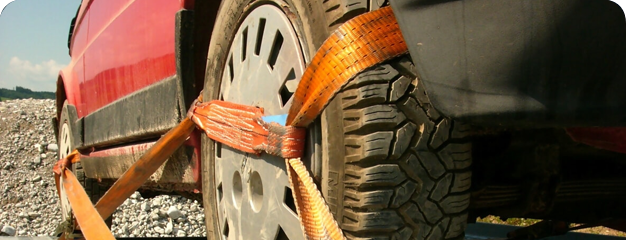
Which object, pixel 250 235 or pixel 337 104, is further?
pixel 250 235

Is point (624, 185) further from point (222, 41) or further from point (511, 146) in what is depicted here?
point (222, 41)

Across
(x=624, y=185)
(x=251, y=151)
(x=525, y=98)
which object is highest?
(x=525, y=98)

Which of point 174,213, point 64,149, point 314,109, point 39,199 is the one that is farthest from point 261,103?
point 39,199

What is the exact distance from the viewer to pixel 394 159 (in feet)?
4.16

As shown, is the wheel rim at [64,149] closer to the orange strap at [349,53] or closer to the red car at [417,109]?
the red car at [417,109]

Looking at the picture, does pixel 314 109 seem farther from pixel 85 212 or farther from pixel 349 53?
pixel 85 212

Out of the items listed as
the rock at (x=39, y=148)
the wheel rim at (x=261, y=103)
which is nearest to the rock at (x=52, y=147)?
the rock at (x=39, y=148)

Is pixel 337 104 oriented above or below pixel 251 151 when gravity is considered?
→ above

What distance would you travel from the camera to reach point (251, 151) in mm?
1772

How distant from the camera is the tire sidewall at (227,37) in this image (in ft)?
4.74

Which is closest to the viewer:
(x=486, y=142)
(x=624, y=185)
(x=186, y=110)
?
(x=486, y=142)

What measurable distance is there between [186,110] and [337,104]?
4.09ft

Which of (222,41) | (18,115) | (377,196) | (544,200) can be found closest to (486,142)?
(544,200)

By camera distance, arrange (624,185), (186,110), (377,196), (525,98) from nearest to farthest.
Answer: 1. (525,98)
2. (377,196)
3. (624,185)
4. (186,110)
